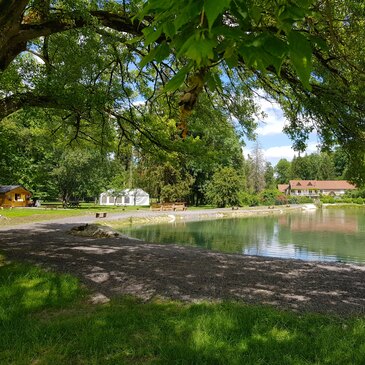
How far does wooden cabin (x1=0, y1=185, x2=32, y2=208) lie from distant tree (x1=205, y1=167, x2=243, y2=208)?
26245 mm

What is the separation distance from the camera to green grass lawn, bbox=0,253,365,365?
396cm

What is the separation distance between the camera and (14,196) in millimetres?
47250

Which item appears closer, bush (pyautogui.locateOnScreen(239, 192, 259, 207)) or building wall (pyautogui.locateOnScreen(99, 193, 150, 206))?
building wall (pyautogui.locateOnScreen(99, 193, 150, 206))

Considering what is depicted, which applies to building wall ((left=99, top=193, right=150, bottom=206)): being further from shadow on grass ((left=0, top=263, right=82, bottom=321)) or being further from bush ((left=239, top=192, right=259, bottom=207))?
shadow on grass ((left=0, top=263, right=82, bottom=321))

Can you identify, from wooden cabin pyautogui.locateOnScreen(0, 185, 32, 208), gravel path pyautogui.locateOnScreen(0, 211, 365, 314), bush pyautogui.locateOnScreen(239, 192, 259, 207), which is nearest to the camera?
gravel path pyautogui.locateOnScreen(0, 211, 365, 314)

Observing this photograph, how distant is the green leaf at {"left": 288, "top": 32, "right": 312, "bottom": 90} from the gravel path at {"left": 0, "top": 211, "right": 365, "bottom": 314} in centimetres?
520

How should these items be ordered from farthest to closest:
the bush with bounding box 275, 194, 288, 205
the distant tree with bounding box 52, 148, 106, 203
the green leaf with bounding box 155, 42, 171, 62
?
the bush with bounding box 275, 194, 288, 205 < the distant tree with bounding box 52, 148, 106, 203 < the green leaf with bounding box 155, 42, 171, 62

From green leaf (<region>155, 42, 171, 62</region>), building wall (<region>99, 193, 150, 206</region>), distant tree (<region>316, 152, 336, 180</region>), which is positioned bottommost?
building wall (<region>99, 193, 150, 206</region>)

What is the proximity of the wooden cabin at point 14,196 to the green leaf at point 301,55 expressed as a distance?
48.3 metres

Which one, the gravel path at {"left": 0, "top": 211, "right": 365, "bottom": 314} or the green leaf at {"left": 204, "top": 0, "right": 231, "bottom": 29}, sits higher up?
the green leaf at {"left": 204, "top": 0, "right": 231, "bottom": 29}

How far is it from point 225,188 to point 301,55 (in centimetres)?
5730

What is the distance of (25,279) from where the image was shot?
7363 millimetres

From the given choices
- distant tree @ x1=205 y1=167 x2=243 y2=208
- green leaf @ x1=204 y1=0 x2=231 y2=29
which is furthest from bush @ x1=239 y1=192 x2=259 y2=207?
green leaf @ x1=204 y1=0 x2=231 y2=29

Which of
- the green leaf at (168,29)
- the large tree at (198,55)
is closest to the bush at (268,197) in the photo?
the large tree at (198,55)
